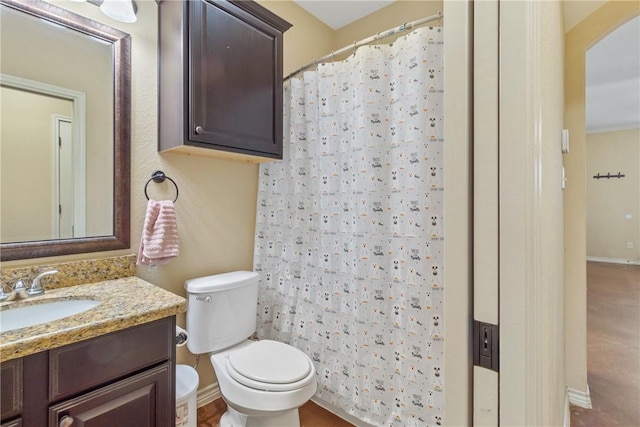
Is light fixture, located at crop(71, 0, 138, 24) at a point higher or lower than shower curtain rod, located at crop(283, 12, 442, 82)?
lower

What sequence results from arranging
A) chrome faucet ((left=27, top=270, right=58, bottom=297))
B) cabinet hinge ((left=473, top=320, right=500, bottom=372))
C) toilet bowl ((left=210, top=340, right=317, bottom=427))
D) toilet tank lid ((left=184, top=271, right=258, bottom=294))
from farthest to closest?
1. toilet tank lid ((left=184, top=271, right=258, bottom=294))
2. toilet bowl ((left=210, top=340, right=317, bottom=427))
3. chrome faucet ((left=27, top=270, right=58, bottom=297))
4. cabinet hinge ((left=473, top=320, right=500, bottom=372))

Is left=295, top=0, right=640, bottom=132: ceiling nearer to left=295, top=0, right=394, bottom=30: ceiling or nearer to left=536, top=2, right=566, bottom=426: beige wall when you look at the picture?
left=295, top=0, right=394, bottom=30: ceiling

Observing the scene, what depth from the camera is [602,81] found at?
397cm

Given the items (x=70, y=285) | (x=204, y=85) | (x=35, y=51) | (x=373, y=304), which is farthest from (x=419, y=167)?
(x=35, y=51)

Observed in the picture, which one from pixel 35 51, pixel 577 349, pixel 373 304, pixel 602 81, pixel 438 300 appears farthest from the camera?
pixel 602 81

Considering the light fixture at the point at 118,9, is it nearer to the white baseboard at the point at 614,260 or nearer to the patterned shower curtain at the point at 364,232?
the patterned shower curtain at the point at 364,232

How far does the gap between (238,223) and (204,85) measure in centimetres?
88

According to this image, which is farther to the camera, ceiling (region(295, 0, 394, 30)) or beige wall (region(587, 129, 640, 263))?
beige wall (region(587, 129, 640, 263))

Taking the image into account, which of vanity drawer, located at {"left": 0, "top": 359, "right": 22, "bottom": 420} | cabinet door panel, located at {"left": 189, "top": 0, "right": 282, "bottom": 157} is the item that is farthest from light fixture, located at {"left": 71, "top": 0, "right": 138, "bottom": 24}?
vanity drawer, located at {"left": 0, "top": 359, "right": 22, "bottom": 420}

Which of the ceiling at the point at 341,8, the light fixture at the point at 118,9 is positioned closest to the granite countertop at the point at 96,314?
the light fixture at the point at 118,9

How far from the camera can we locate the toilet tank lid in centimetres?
158

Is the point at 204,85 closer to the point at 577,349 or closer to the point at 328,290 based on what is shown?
the point at 328,290

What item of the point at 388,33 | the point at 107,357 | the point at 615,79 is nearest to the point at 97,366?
the point at 107,357

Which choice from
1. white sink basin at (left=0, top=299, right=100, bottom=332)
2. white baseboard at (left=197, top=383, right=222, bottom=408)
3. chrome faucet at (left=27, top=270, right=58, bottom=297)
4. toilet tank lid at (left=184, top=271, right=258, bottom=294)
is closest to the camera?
white sink basin at (left=0, top=299, right=100, bottom=332)
